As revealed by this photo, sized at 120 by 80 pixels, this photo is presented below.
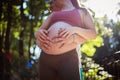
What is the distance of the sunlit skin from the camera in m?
2.96

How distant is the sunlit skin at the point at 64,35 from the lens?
2.96m

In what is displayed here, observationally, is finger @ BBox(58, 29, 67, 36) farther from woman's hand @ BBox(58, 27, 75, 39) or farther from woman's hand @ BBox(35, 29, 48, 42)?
woman's hand @ BBox(35, 29, 48, 42)

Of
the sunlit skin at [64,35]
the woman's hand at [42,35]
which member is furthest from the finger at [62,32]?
the woman's hand at [42,35]

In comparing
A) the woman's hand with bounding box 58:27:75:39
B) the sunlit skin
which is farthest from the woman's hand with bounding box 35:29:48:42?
the woman's hand with bounding box 58:27:75:39

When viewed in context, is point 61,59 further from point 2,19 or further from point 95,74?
point 2,19

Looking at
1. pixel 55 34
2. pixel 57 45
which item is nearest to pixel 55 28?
pixel 55 34

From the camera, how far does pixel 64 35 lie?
296 cm

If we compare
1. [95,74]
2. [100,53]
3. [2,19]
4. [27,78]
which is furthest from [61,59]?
[100,53]

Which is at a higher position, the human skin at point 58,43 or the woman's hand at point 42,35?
the woman's hand at point 42,35

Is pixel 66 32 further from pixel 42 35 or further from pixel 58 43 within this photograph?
pixel 42 35

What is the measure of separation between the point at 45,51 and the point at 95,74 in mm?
3827

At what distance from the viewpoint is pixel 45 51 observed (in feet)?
9.86

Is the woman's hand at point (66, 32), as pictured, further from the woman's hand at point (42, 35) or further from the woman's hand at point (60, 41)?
the woman's hand at point (42, 35)

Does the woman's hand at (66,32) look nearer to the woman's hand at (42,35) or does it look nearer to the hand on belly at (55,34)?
the hand on belly at (55,34)
